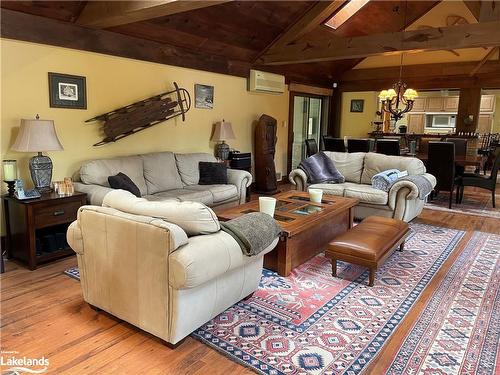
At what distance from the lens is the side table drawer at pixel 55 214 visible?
322 cm

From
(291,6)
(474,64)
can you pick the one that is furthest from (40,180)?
(474,64)

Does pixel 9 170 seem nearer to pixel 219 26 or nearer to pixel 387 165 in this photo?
pixel 219 26

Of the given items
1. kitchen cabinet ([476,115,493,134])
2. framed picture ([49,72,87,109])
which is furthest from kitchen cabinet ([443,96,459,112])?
framed picture ([49,72,87,109])

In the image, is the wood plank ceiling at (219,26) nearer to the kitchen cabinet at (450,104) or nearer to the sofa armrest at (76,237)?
the sofa armrest at (76,237)

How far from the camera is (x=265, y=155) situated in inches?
258

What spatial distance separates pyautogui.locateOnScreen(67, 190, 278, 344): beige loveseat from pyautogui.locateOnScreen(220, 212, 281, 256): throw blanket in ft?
0.20

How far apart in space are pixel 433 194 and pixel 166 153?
15.3ft

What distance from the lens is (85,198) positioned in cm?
358

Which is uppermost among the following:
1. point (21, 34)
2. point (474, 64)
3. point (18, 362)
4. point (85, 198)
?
point (474, 64)

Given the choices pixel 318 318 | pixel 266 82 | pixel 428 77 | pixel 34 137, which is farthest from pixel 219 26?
pixel 428 77

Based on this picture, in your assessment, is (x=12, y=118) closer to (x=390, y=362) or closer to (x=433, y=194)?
(x=390, y=362)

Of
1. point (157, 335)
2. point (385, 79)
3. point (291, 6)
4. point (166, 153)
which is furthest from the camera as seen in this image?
point (385, 79)

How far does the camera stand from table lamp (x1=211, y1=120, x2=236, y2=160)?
5727 mm

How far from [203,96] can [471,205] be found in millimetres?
4726
